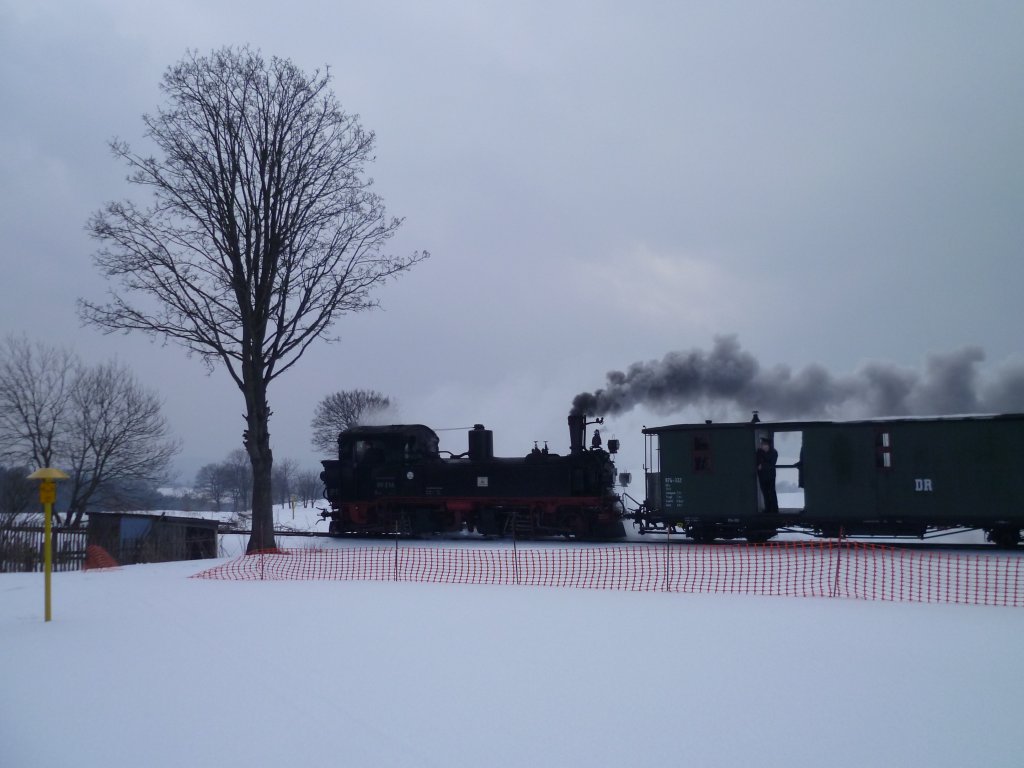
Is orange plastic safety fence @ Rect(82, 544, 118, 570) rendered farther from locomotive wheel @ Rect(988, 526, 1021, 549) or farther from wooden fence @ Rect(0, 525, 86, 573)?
locomotive wheel @ Rect(988, 526, 1021, 549)

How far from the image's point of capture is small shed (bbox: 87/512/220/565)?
1917cm

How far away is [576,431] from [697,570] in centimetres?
867

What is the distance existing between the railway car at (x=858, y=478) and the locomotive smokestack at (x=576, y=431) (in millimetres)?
2770

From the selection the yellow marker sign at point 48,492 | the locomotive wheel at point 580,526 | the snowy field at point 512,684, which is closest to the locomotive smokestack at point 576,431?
the locomotive wheel at point 580,526

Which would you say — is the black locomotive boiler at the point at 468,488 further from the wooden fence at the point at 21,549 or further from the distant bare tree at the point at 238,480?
the distant bare tree at the point at 238,480

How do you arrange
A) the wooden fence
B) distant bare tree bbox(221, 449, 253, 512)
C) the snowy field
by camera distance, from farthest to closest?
distant bare tree bbox(221, 449, 253, 512)
the wooden fence
the snowy field

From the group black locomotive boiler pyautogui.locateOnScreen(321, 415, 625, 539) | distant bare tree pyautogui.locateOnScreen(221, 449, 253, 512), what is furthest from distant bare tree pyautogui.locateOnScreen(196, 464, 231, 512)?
black locomotive boiler pyautogui.locateOnScreen(321, 415, 625, 539)

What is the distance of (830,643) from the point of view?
330 inches

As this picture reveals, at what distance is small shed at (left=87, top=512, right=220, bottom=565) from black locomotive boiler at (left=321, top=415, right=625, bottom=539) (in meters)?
3.75

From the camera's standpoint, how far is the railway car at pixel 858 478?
1783cm

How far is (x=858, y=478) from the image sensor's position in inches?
737

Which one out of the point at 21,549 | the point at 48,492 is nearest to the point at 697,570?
the point at 48,492

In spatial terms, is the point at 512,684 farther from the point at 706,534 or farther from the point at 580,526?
the point at 580,526

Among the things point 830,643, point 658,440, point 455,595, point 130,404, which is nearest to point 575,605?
point 455,595
